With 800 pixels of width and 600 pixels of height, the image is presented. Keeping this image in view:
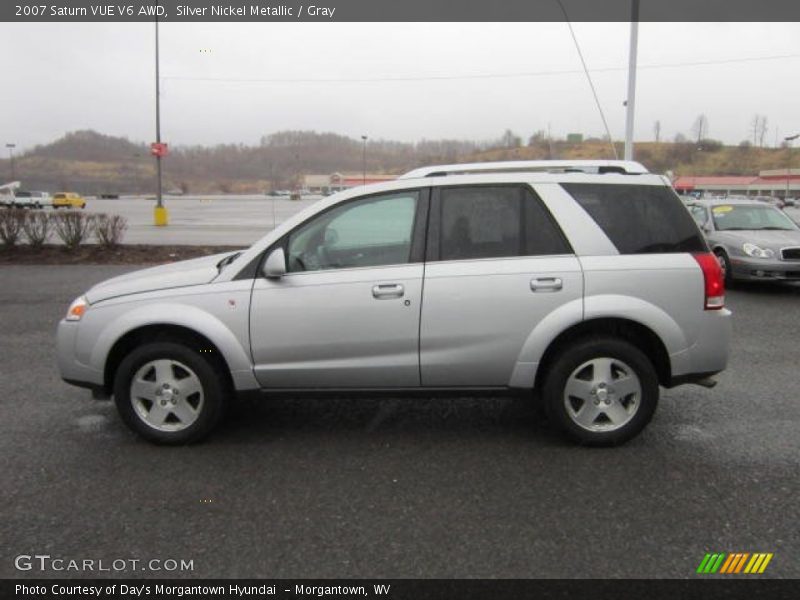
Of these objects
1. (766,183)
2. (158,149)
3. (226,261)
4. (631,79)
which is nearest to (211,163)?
(766,183)

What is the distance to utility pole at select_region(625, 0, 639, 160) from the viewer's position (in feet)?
48.8

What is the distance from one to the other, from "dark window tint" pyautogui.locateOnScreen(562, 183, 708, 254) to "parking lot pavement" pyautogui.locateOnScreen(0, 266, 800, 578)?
1.31 meters

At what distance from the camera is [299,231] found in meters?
4.12

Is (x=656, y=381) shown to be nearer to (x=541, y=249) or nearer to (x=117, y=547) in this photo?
(x=541, y=249)

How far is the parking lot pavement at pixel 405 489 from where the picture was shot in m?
2.90

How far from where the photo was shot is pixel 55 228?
1441 cm

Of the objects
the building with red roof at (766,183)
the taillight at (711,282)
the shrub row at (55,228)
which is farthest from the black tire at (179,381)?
the building with red roof at (766,183)

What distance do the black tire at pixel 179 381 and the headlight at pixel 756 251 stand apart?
9315mm

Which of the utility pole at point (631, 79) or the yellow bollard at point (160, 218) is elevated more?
the utility pole at point (631, 79)

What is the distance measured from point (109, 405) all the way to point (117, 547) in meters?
2.29

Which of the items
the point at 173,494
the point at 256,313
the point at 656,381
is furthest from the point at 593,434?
the point at 173,494

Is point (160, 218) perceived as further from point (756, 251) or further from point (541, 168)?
point (541, 168)

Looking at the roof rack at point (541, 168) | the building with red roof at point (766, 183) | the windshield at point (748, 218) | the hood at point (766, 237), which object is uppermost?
the building with red roof at point (766, 183)
